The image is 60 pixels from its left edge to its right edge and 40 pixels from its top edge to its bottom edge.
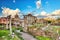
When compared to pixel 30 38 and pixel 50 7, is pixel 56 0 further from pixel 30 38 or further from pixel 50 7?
pixel 30 38

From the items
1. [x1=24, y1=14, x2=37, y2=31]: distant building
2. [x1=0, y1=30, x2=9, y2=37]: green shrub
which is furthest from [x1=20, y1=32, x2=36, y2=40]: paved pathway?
[x1=0, y1=30, x2=9, y2=37]: green shrub

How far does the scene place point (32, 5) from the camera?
83.0 inches

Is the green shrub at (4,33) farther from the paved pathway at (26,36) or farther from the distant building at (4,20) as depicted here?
the paved pathway at (26,36)

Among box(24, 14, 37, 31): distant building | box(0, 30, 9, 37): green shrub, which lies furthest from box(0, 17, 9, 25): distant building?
box(24, 14, 37, 31): distant building

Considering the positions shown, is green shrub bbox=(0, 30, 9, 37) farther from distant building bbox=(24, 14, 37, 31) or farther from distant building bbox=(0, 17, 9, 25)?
distant building bbox=(24, 14, 37, 31)

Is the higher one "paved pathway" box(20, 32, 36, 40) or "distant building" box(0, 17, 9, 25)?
"distant building" box(0, 17, 9, 25)

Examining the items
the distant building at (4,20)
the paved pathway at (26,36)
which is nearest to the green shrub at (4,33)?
the distant building at (4,20)

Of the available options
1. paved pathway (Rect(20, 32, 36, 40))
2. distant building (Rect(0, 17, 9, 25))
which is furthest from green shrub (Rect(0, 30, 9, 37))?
paved pathway (Rect(20, 32, 36, 40))

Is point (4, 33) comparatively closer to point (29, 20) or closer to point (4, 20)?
point (4, 20)

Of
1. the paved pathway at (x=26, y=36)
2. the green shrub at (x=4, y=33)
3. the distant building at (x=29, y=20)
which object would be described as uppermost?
the distant building at (x=29, y=20)

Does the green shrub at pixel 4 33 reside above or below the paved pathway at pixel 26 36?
above

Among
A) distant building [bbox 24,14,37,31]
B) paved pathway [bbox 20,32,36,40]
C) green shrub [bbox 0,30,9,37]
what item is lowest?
paved pathway [bbox 20,32,36,40]

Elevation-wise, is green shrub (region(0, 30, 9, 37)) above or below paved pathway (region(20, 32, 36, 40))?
above

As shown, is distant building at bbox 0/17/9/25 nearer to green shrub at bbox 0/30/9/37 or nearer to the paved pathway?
green shrub at bbox 0/30/9/37
